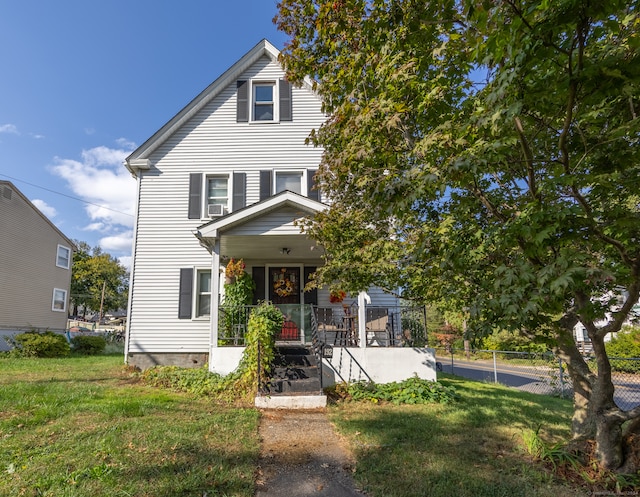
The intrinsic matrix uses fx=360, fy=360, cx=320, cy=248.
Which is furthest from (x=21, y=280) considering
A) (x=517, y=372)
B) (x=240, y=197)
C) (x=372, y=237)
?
(x=517, y=372)

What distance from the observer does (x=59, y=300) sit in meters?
19.9

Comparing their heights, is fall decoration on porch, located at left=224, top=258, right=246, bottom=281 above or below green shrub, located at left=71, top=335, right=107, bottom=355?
above

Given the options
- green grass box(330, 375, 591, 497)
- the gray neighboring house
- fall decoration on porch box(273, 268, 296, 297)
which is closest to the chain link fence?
green grass box(330, 375, 591, 497)

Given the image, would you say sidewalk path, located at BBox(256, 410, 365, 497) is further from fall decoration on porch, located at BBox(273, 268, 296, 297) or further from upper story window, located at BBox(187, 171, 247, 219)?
upper story window, located at BBox(187, 171, 247, 219)

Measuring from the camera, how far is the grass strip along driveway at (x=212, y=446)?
3.20 m

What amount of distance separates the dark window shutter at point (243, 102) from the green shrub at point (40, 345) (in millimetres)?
11856

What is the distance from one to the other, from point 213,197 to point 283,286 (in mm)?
3570

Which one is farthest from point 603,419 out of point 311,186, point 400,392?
point 311,186

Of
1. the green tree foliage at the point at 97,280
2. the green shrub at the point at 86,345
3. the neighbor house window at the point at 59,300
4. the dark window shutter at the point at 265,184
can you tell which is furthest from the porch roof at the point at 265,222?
the green tree foliage at the point at 97,280

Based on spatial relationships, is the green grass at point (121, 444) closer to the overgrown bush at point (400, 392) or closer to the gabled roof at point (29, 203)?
the overgrown bush at point (400, 392)

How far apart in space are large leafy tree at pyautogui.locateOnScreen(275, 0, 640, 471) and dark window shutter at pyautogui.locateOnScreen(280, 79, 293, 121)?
6.11 metres

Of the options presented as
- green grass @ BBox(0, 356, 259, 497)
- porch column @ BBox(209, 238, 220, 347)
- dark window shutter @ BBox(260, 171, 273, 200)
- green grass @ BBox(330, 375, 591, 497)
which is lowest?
green grass @ BBox(330, 375, 591, 497)

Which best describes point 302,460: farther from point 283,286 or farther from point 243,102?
point 243,102

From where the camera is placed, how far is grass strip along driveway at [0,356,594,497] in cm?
320
